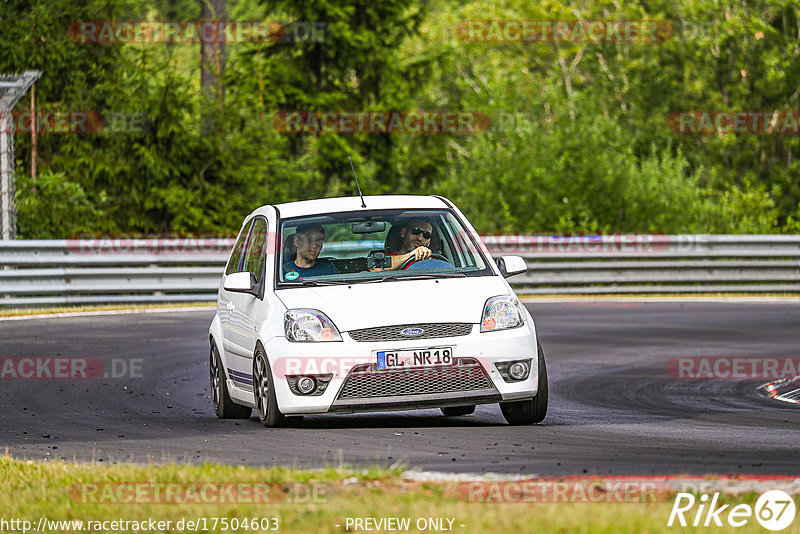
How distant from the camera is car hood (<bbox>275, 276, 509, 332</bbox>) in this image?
A: 9.23 meters

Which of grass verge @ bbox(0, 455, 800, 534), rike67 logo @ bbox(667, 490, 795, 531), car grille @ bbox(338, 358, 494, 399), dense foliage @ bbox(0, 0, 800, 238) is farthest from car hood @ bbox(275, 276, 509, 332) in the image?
dense foliage @ bbox(0, 0, 800, 238)

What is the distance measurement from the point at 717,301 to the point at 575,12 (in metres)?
31.6

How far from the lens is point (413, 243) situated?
34.4 feet

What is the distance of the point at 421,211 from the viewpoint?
1068cm

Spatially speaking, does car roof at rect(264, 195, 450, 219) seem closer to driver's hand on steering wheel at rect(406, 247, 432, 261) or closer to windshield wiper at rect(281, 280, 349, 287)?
driver's hand on steering wheel at rect(406, 247, 432, 261)

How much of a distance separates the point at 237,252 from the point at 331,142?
29175 millimetres

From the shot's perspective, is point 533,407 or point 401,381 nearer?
point 401,381

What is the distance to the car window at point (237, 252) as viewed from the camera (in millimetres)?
11570

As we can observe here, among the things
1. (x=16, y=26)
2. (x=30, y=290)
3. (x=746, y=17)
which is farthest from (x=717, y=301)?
(x=746, y=17)

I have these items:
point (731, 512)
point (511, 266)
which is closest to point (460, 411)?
point (511, 266)

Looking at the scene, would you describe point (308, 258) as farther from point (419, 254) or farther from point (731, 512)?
point (731, 512)

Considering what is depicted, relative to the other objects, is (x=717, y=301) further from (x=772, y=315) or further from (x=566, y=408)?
(x=566, y=408)

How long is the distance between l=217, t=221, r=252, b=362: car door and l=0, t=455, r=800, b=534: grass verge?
3.37m

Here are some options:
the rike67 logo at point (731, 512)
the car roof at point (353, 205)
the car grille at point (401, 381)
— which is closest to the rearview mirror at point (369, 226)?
the car roof at point (353, 205)
